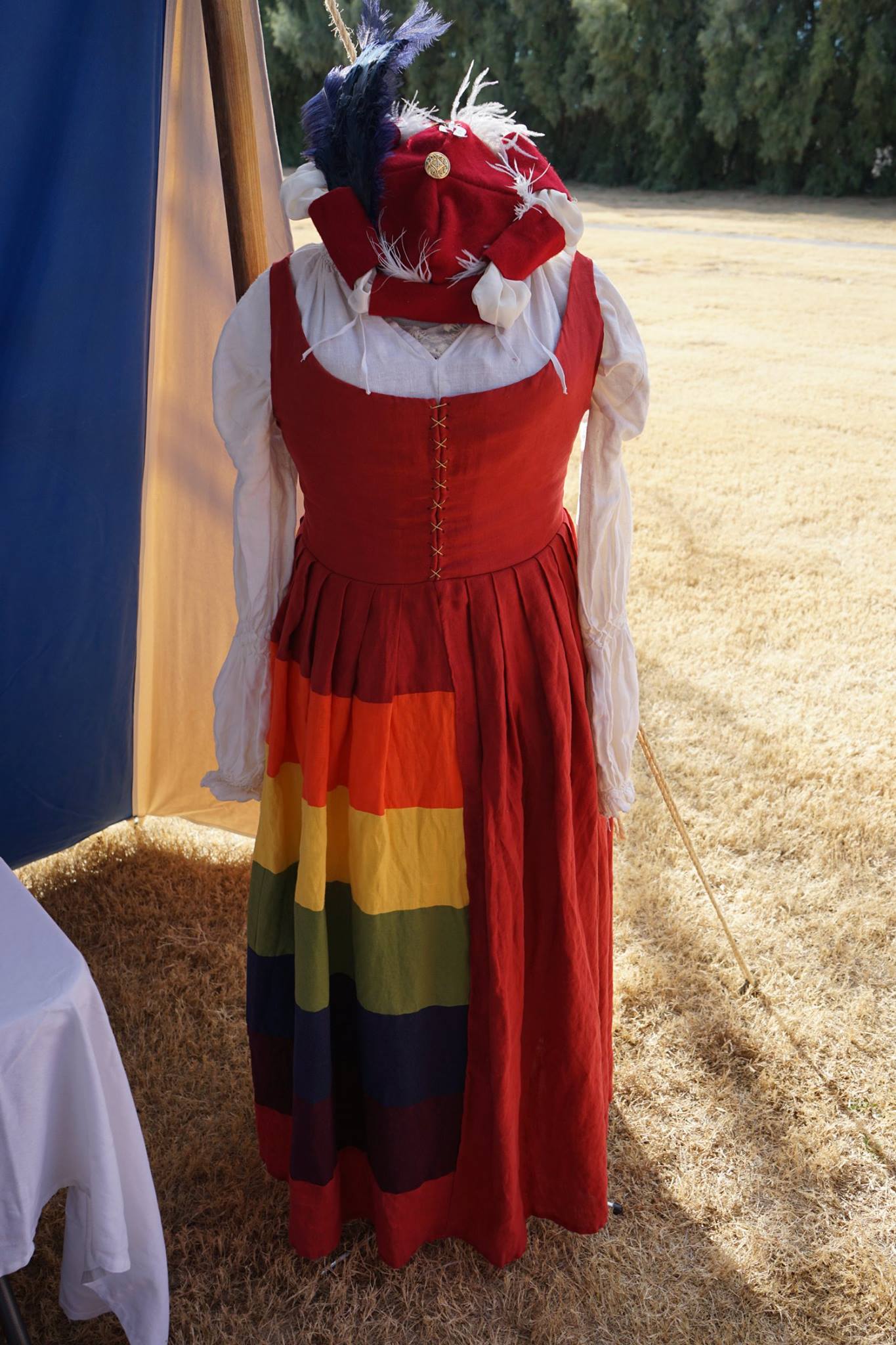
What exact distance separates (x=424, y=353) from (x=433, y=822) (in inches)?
20.7

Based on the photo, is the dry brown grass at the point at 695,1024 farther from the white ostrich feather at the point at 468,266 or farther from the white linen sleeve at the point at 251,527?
the white ostrich feather at the point at 468,266

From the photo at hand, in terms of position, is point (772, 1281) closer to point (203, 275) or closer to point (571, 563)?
point (571, 563)

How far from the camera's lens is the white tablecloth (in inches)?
39.3

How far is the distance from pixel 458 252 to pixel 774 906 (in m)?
1.55

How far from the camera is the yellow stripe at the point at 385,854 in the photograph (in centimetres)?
126

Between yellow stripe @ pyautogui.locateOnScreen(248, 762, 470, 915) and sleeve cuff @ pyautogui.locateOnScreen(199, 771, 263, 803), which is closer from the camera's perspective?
yellow stripe @ pyautogui.locateOnScreen(248, 762, 470, 915)

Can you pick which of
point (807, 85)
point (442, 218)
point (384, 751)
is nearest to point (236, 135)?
point (442, 218)

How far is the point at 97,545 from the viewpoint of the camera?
6.24ft

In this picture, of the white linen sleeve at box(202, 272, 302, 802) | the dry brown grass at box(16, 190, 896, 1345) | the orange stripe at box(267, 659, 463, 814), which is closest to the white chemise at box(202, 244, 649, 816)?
the white linen sleeve at box(202, 272, 302, 802)

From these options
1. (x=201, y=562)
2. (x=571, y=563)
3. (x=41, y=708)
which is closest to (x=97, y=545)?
(x=201, y=562)

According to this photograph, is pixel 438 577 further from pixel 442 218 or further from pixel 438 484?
pixel 442 218

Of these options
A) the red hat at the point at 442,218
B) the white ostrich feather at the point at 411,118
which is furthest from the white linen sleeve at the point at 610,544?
the white ostrich feather at the point at 411,118

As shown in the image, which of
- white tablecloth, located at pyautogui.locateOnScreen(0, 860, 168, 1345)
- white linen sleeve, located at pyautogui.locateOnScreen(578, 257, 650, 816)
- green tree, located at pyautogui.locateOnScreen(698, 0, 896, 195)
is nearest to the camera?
white tablecloth, located at pyautogui.locateOnScreen(0, 860, 168, 1345)

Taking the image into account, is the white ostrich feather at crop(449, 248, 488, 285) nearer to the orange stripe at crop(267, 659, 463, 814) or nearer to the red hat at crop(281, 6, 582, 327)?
the red hat at crop(281, 6, 582, 327)
